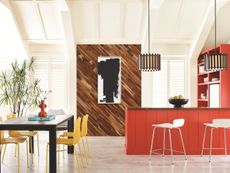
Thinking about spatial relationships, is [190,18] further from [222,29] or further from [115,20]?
[115,20]

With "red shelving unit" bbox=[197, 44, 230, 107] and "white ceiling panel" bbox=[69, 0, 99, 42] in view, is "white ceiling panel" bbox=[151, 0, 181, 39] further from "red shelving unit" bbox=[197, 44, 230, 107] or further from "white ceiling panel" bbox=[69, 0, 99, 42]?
"white ceiling panel" bbox=[69, 0, 99, 42]

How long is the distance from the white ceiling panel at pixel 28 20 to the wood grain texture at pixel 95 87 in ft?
4.06

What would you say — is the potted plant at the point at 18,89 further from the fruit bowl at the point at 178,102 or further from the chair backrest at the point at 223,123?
the chair backrest at the point at 223,123

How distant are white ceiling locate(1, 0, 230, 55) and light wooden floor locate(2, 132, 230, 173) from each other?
3441mm

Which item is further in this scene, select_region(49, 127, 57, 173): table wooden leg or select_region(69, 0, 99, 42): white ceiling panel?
select_region(69, 0, 99, 42): white ceiling panel

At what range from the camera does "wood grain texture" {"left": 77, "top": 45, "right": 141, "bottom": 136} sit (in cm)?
931

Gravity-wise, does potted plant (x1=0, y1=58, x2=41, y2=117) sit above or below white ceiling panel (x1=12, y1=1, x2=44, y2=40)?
below

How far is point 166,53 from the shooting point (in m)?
9.60

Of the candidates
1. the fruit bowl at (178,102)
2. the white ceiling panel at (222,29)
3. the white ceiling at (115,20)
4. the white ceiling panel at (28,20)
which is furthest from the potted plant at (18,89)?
the white ceiling panel at (222,29)

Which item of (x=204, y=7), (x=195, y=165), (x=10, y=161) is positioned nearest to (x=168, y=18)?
(x=204, y=7)

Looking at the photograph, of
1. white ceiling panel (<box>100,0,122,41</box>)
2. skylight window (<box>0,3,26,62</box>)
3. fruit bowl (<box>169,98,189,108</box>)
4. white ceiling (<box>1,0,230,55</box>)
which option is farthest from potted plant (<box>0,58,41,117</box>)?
fruit bowl (<box>169,98,189,108</box>)

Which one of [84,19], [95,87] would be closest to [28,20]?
[84,19]

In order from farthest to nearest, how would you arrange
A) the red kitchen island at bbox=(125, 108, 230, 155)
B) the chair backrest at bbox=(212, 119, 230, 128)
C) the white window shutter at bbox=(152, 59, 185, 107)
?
the white window shutter at bbox=(152, 59, 185, 107) < the red kitchen island at bbox=(125, 108, 230, 155) < the chair backrest at bbox=(212, 119, 230, 128)

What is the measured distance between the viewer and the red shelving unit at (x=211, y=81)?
26.7 ft
